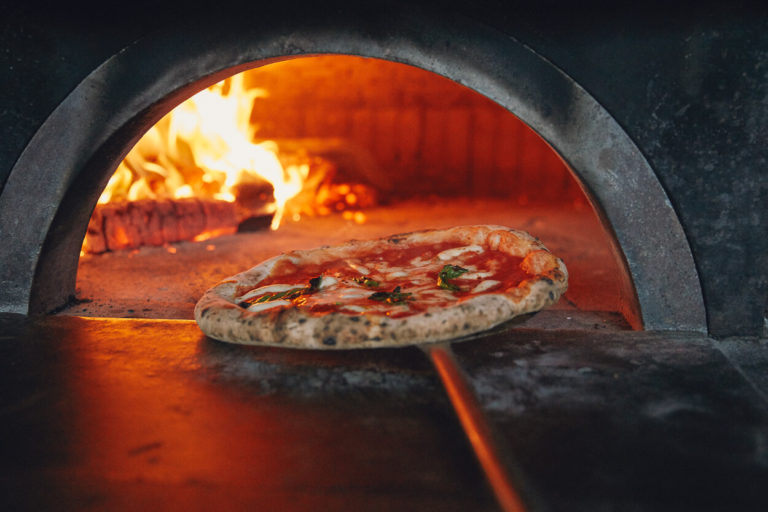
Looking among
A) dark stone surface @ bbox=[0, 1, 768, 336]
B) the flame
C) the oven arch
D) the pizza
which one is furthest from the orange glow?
dark stone surface @ bbox=[0, 1, 768, 336]

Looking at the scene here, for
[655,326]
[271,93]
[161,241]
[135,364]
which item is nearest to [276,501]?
[135,364]

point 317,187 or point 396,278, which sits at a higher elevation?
point 317,187

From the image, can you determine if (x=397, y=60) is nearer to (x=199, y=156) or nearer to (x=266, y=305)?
(x=266, y=305)

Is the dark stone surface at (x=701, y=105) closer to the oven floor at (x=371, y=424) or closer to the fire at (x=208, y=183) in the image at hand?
the oven floor at (x=371, y=424)

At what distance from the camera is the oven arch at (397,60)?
2133 mm

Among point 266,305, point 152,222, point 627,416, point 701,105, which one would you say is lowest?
point 627,416

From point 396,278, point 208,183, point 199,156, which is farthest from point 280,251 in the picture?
point 396,278

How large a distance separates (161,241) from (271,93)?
428cm

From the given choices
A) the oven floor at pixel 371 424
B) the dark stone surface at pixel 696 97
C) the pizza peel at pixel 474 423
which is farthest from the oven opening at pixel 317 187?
the pizza peel at pixel 474 423

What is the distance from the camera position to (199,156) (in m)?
5.33

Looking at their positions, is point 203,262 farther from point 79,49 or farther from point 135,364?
point 135,364

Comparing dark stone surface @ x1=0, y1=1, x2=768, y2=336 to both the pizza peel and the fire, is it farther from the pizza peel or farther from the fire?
the fire

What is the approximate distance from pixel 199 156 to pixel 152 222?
118 centimetres

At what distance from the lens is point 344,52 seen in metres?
2.22
